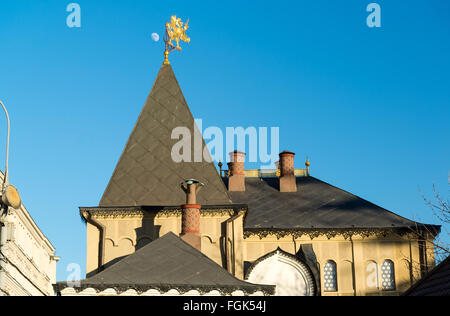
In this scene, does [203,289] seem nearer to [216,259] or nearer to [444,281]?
[216,259]

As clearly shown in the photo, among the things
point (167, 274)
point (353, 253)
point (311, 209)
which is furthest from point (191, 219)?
point (311, 209)

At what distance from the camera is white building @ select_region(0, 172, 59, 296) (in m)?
31.6

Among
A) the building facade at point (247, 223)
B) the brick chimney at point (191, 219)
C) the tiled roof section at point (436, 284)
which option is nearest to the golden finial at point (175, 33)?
the building facade at point (247, 223)

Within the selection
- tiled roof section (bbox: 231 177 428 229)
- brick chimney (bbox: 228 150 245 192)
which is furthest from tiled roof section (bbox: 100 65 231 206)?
brick chimney (bbox: 228 150 245 192)

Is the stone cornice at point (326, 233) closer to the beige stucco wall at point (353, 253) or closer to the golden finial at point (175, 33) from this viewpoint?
the beige stucco wall at point (353, 253)

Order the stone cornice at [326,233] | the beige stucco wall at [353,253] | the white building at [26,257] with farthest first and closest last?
the white building at [26,257] < the stone cornice at [326,233] < the beige stucco wall at [353,253]

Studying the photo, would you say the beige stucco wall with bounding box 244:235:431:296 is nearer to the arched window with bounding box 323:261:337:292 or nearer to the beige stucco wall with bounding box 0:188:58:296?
the arched window with bounding box 323:261:337:292

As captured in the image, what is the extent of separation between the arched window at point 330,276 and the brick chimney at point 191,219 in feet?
31.4

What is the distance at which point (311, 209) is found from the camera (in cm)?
Result: 3203

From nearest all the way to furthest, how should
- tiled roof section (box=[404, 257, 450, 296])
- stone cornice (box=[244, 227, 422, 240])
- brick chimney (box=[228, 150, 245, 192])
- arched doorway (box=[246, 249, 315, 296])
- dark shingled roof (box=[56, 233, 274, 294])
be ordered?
tiled roof section (box=[404, 257, 450, 296]) < dark shingled roof (box=[56, 233, 274, 294]) < arched doorway (box=[246, 249, 315, 296]) < stone cornice (box=[244, 227, 422, 240]) < brick chimney (box=[228, 150, 245, 192])

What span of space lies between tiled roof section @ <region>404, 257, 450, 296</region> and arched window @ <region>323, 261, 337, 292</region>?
16866 millimetres

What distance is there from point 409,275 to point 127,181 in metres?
12.3

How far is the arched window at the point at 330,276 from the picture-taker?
99.5 feet
